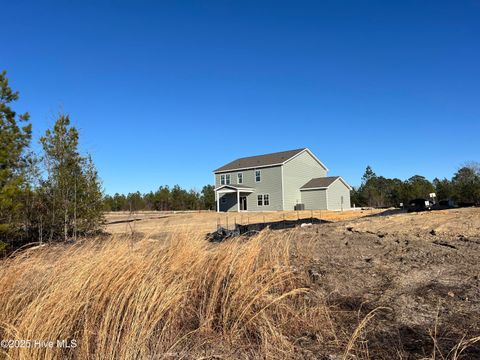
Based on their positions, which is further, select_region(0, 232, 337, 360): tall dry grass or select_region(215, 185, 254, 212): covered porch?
select_region(215, 185, 254, 212): covered porch

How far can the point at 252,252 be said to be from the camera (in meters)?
4.07

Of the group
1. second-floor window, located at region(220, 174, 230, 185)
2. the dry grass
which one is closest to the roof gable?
second-floor window, located at region(220, 174, 230, 185)

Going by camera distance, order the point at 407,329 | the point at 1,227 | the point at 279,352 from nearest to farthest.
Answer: the point at 279,352 < the point at 407,329 < the point at 1,227

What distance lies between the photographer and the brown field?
2.59 metres

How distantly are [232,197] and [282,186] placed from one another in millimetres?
6403

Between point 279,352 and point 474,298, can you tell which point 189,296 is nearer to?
point 279,352

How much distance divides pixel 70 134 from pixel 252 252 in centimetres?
1010

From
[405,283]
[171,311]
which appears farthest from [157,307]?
[405,283]

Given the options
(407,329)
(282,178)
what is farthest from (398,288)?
(282,178)

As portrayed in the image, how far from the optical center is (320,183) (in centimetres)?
3672

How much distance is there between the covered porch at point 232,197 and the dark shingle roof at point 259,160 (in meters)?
2.93

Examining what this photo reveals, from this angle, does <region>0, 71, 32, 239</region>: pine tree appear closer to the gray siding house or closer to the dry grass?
the dry grass

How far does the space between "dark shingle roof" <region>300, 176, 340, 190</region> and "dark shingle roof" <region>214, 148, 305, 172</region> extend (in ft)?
12.1

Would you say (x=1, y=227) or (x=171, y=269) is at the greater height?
(x=1, y=227)
